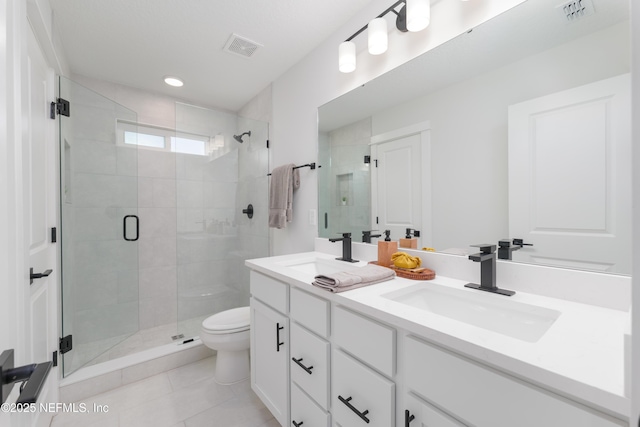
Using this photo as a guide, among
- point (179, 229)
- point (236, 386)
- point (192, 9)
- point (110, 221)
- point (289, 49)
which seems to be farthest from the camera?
point (179, 229)

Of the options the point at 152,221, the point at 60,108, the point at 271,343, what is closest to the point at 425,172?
the point at 271,343

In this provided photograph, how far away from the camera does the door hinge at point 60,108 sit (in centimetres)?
166

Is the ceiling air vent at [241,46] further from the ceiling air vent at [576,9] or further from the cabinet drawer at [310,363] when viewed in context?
the cabinet drawer at [310,363]

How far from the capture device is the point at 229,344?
1.90 m

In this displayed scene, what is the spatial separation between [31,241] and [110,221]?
1208mm

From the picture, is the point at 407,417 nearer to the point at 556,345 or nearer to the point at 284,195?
the point at 556,345

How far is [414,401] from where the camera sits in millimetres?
775

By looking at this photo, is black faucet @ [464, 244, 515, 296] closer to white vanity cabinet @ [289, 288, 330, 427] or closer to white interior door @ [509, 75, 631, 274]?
white interior door @ [509, 75, 631, 274]

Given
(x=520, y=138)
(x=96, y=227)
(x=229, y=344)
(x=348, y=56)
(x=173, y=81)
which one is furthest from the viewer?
(x=173, y=81)

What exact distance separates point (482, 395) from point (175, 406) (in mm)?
1870

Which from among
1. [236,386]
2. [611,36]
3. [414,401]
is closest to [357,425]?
[414,401]

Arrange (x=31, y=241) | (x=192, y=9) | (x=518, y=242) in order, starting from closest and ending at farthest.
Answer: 1. (x=518, y=242)
2. (x=31, y=241)
3. (x=192, y=9)

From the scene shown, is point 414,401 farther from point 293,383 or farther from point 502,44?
point 502,44

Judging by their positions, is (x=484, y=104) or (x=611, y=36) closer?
(x=611, y=36)
